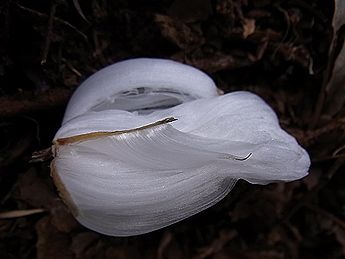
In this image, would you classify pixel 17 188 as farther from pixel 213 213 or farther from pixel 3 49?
pixel 213 213

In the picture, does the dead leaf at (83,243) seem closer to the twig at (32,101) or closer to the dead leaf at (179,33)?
the twig at (32,101)

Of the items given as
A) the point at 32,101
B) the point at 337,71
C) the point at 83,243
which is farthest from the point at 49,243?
the point at 337,71

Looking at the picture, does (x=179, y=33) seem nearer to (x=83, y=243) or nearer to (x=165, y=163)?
(x=165, y=163)

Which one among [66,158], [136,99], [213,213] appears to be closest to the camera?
[66,158]

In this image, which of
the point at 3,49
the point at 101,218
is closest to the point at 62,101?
the point at 3,49

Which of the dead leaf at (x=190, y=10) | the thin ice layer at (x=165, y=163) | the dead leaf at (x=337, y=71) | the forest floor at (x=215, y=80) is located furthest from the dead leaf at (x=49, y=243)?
the dead leaf at (x=337, y=71)

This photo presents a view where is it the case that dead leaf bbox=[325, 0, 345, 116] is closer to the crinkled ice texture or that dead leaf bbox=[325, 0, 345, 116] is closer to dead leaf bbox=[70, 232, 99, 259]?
the crinkled ice texture
